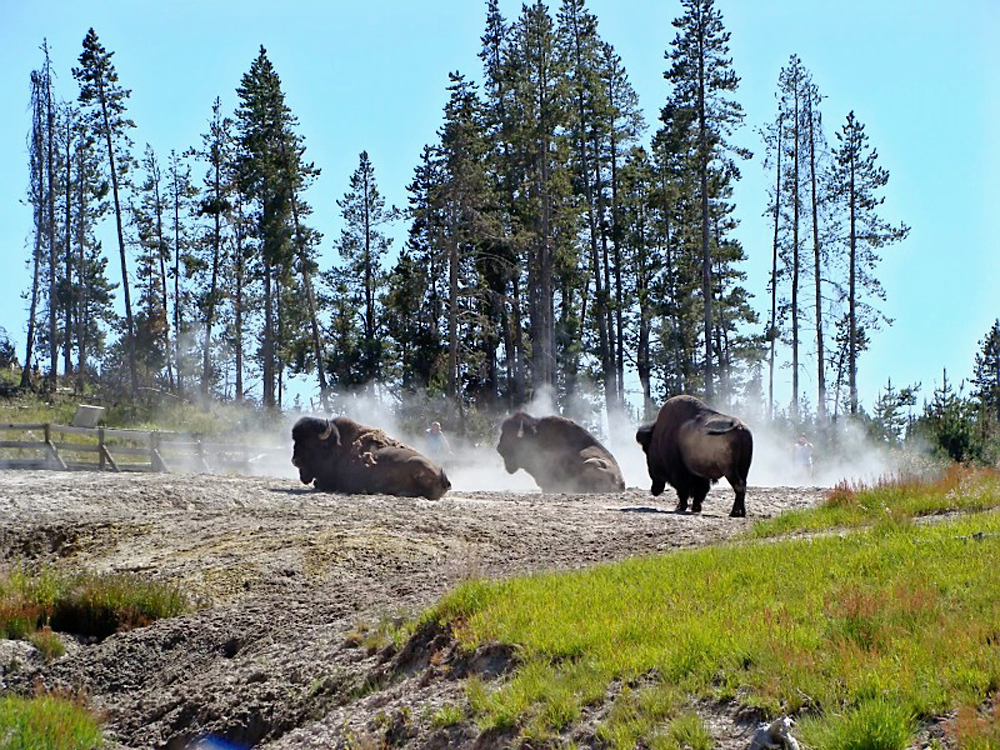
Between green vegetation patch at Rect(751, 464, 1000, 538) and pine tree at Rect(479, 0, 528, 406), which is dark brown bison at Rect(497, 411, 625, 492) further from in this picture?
pine tree at Rect(479, 0, 528, 406)

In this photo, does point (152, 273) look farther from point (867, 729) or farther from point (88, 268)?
point (867, 729)

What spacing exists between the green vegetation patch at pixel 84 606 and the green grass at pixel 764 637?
439 cm

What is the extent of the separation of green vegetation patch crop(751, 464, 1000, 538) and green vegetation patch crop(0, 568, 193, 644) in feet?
22.9

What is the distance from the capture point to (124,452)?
29125 millimetres

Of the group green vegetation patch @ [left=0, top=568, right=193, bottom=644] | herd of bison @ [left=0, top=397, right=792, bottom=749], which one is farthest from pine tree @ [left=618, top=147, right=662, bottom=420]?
green vegetation patch @ [left=0, top=568, right=193, bottom=644]

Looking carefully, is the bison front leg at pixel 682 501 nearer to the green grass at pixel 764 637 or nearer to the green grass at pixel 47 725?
the green grass at pixel 764 637

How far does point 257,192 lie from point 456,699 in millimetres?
47155

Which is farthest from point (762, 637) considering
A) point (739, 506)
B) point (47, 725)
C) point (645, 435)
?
point (645, 435)

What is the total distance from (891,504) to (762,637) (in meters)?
7.72

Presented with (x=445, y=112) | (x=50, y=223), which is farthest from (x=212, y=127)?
(x=445, y=112)

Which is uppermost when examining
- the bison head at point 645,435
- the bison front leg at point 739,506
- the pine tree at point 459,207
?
the pine tree at point 459,207

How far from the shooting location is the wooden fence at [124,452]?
28.0 metres

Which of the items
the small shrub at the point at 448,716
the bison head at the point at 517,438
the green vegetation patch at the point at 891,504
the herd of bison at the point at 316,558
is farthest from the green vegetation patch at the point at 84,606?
the bison head at the point at 517,438

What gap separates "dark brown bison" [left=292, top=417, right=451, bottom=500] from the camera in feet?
74.0
